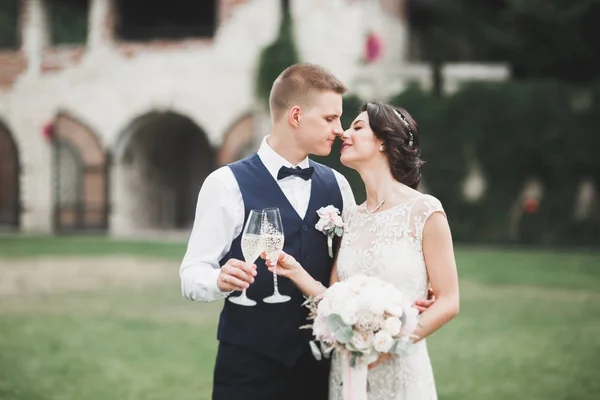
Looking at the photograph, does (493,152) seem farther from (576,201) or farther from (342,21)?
(342,21)

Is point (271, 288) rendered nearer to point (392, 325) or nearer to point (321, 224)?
point (321, 224)

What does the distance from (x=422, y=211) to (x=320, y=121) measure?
1.76 ft

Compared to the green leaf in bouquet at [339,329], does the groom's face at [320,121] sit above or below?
above

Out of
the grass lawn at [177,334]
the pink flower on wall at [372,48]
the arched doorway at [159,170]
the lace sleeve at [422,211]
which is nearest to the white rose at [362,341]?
the lace sleeve at [422,211]

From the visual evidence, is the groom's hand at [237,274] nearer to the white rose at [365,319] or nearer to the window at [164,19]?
the white rose at [365,319]

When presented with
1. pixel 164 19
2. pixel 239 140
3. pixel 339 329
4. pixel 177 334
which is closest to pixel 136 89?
pixel 164 19

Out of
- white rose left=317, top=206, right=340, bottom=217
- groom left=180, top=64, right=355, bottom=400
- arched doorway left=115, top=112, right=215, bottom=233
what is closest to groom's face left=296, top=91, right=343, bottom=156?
groom left=180, top=64, right=355, bottom=400

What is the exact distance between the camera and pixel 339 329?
2.63 metres

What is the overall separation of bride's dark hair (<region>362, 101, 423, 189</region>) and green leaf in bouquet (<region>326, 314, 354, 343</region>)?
2.47 feet

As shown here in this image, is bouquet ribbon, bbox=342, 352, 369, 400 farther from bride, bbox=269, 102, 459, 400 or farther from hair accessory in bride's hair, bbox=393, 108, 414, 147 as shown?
hair accessory in bride's hair, bbox=393, 108, 414, 147

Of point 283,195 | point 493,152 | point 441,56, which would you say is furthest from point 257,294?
point 441,56

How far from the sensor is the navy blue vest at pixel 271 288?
10.1 ft

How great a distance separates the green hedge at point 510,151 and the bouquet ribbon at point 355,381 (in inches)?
574

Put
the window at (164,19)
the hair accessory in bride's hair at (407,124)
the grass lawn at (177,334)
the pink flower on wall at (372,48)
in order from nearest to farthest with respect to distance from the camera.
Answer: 1. the hair accessory in bride's hair at (407,124)
2. the grass lawn at (177,334)
3. the pink flower on wall at (372,48)
4. the window at (164,19)
